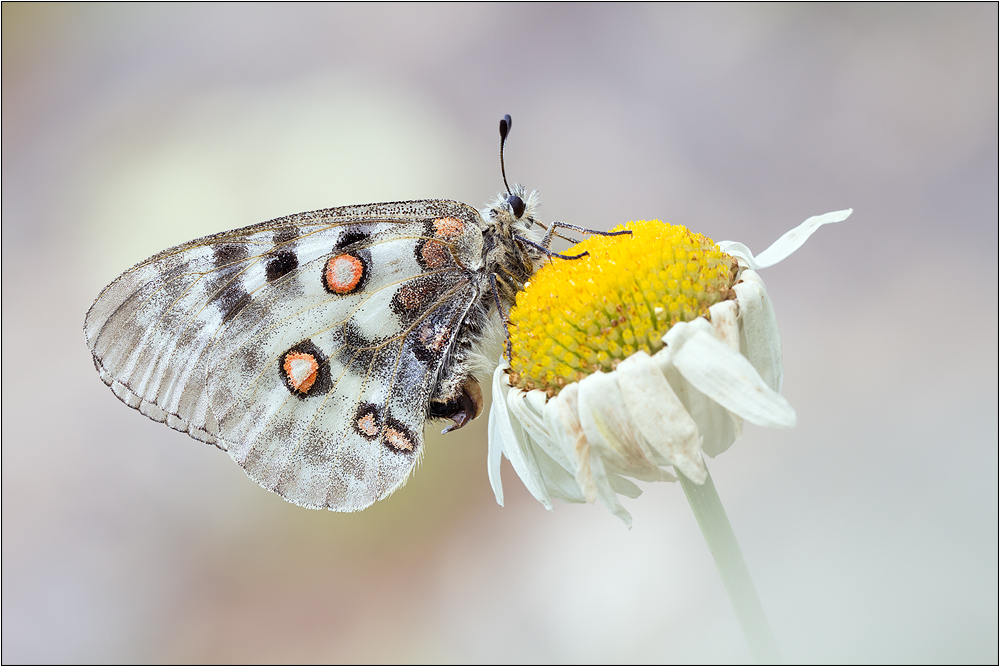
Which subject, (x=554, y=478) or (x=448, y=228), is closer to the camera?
(x=554, y=478)

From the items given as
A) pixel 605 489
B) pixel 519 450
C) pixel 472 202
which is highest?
pixel 472 202

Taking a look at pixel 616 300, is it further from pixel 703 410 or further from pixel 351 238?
pixel 351 238

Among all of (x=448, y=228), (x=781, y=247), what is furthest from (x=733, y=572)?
(x=448, y=228)

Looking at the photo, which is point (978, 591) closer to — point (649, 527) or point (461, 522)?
point (649, 527)

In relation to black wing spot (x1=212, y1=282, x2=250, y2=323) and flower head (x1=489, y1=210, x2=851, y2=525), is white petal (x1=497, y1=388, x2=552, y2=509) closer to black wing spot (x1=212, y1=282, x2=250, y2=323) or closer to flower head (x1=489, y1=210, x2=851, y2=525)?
flower head (x1=489, y1=210, x2=851, y2=525)

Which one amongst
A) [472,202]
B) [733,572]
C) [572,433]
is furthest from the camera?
[472,202]

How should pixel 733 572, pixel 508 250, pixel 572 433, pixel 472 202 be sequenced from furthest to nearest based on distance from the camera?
pixel 472 202, pixel 508 250, pixel 572 433, pixel 733 572

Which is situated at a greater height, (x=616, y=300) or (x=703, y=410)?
(x=616, y=300)

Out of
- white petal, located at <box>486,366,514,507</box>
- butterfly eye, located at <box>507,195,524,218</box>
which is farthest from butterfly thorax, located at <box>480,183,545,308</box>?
white petal, located at <box>486,366,514,507</box>
